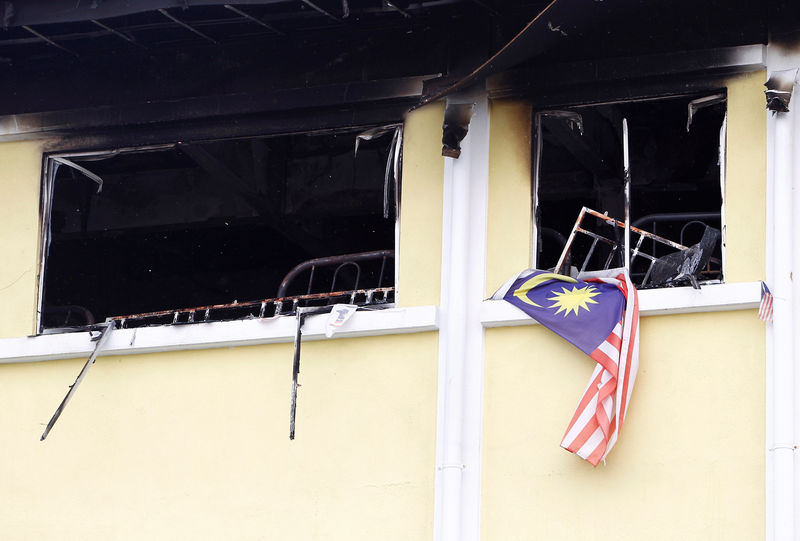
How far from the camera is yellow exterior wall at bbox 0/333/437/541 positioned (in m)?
9.72

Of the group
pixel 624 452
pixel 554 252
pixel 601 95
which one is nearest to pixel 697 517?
pixel 624 452

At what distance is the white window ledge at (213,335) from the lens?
32.6ft

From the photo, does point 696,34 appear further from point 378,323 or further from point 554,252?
point 554,252

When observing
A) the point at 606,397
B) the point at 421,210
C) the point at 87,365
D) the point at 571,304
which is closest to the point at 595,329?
the point at 571,304

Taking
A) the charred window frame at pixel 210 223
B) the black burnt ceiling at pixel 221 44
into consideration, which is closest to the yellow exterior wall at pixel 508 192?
the black burnt ceiling at pixel 221 44

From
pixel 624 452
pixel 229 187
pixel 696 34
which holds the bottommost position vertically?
pixel 624 452

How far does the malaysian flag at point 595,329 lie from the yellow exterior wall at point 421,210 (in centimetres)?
54

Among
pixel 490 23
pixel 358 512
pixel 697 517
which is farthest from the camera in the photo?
pixel 490 23

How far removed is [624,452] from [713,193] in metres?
4.53

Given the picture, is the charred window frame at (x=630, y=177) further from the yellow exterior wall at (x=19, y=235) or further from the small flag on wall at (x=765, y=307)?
the yellow exterior wall at (x=19, y=235)

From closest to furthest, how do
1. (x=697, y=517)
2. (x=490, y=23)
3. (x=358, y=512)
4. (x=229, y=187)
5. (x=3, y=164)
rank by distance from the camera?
(x=697, y=517) → (x=358, y=512) → (x=490, y=23) → (x=3, y=164) → (x=229, y=187)

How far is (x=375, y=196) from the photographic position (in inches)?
516

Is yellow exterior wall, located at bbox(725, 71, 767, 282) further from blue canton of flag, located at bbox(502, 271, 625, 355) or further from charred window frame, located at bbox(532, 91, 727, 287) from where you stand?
blue canton of flag, located at bbox(502, 271, 625, 355)

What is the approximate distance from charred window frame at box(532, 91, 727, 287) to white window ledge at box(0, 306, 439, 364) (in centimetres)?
104
